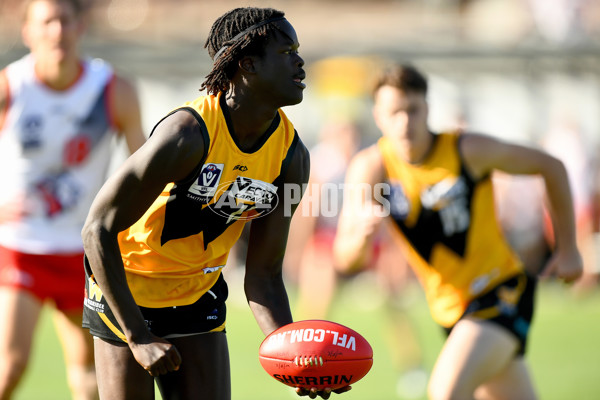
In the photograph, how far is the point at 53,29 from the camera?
507cm

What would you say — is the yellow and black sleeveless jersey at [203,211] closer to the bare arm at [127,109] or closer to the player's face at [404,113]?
the player's face at [404,113]

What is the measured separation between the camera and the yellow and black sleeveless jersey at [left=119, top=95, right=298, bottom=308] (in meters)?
3.51

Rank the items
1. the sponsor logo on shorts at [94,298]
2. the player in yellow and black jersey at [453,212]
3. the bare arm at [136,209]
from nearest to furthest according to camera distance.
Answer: the bare arm at [136,209]
the sponsor logo on shorts at [94,298]
the player in yellow and black jersey at [453,212]

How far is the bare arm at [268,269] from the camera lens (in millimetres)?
3898

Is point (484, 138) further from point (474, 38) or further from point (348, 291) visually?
point (474, 38)

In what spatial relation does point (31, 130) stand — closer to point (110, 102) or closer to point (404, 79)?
point (110, 102)

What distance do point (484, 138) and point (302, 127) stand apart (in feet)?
39.8

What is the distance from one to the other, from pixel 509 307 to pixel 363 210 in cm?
100

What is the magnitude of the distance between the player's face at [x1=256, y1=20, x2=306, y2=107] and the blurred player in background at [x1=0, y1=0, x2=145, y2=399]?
1.79m

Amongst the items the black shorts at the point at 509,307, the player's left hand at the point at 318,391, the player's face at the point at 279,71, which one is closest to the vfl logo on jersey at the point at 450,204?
the black shorts at the point at 509,307

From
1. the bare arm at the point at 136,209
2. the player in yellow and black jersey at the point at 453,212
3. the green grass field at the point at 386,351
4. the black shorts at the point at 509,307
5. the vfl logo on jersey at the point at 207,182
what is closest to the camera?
the bare arm at the point at 136,209

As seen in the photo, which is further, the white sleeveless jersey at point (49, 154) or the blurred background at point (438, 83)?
the blurred background at point (438, 83)

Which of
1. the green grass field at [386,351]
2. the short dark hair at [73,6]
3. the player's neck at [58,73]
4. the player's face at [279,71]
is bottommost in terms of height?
the green grass field at [386,351]

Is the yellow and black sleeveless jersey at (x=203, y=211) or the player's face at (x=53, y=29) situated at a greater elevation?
the player's face at (x=53, y=29)
